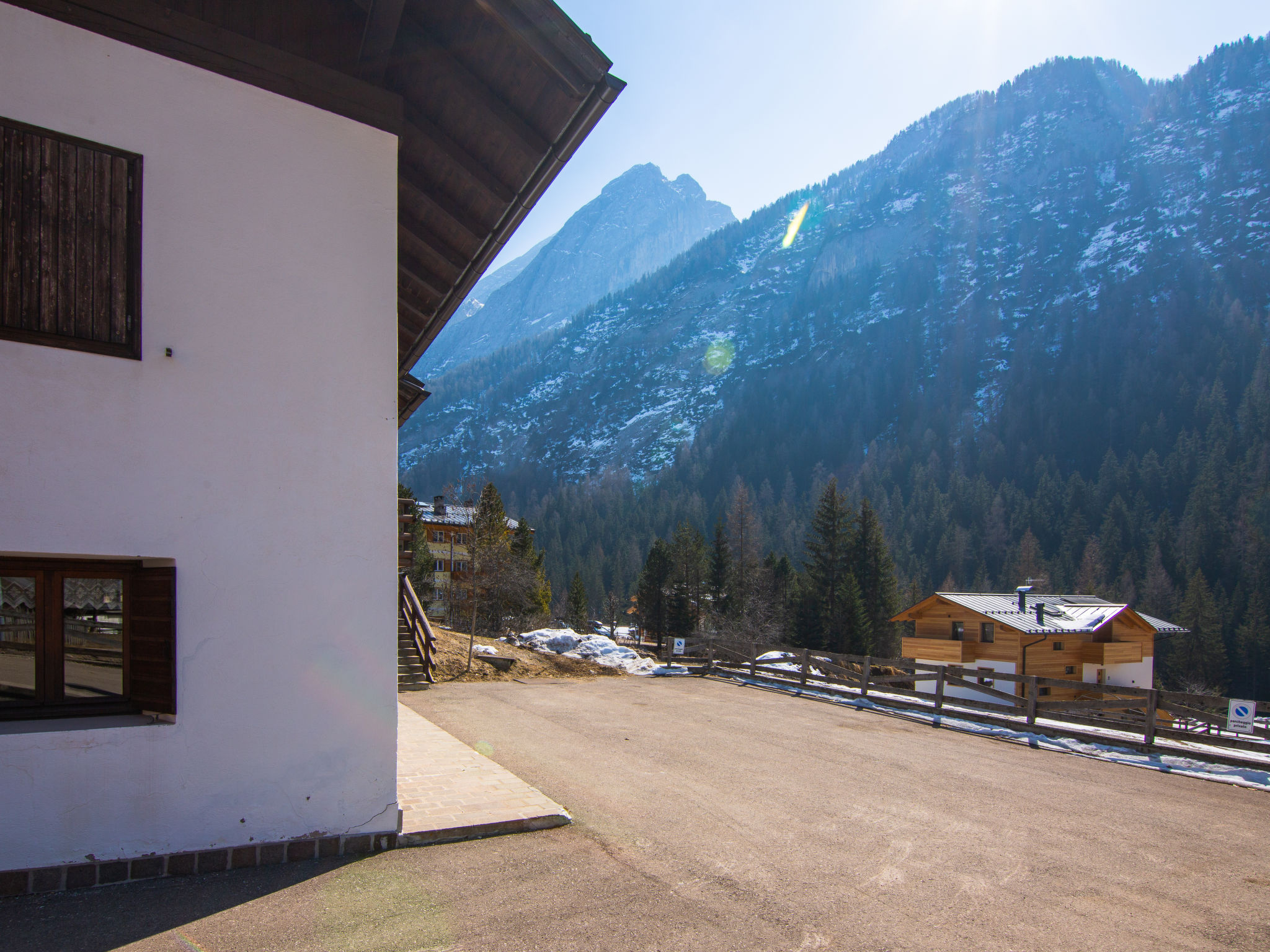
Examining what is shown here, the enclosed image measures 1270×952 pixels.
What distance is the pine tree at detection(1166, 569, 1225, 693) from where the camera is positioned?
5731 cm

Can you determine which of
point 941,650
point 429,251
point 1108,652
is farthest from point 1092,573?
point 429,251

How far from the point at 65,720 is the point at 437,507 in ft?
132

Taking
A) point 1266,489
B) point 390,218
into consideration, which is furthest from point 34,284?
point 1266,489

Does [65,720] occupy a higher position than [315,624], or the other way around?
[315,624]

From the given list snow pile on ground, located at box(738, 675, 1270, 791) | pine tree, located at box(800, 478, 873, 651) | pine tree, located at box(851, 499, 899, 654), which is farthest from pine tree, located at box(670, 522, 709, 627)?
snow pile on ground, located at box(738, 675, 1270, 791)

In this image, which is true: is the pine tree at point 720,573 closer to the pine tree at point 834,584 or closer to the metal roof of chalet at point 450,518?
the pine tree at point 834,584

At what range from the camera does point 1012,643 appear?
95.4 ft

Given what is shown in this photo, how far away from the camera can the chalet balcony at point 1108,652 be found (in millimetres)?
30281

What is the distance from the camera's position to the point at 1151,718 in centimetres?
984

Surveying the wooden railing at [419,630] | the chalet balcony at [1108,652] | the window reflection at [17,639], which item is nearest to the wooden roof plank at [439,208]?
the window reflection at [17,639]

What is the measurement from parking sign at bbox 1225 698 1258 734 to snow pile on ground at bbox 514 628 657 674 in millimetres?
12710

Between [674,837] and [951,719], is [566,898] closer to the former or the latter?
[674,837]

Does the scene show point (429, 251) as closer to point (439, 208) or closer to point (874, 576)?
point (439, 208)

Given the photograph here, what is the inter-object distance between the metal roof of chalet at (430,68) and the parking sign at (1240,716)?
36.9 feet
